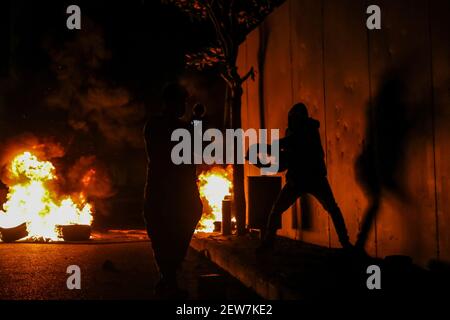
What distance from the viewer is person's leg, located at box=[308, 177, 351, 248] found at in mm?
7338

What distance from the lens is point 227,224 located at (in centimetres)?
1184

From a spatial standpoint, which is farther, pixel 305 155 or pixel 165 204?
pixel 305 155

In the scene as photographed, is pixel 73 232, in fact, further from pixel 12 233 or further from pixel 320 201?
pixel 320 201

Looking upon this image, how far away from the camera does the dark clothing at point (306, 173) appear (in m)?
7.45

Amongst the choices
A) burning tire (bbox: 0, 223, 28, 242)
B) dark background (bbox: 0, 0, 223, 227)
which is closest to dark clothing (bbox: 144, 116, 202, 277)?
burning tire (bbox: 0, 223, 28, 242)

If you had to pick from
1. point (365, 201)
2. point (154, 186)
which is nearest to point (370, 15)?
point (365, 201)

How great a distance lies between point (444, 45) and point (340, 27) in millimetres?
2844

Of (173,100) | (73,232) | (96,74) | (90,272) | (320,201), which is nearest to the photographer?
(173,100)

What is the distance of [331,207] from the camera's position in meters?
7.42

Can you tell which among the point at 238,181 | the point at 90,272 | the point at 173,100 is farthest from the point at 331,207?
the point at 238,181

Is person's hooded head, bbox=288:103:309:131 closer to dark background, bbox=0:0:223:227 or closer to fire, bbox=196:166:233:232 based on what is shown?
fire, bbox=196:166:233:232

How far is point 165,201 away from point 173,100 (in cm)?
112
